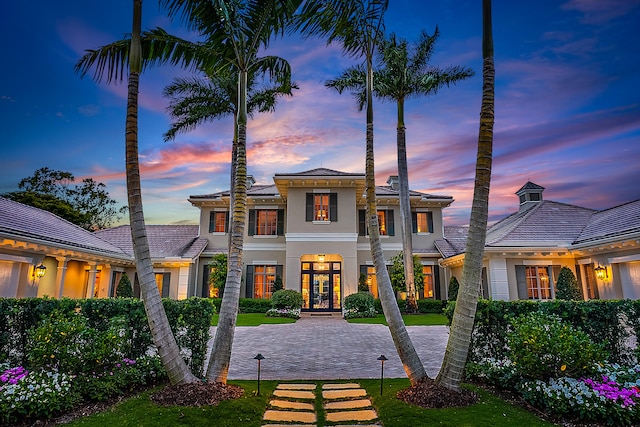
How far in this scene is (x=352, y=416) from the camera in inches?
183

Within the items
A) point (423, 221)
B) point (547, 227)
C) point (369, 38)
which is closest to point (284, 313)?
point (423, 221)

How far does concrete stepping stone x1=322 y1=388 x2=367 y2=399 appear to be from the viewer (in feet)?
18.0

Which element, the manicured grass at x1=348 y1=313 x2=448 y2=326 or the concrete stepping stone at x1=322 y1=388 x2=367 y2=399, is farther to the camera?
the manicured grass at x1=348 y1=313 x2=448 y2=326

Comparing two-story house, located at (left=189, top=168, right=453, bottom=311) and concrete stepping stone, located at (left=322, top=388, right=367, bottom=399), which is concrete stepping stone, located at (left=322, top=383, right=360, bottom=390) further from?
two-story house, located at (left=189, top=168, right=453, bottom=311)

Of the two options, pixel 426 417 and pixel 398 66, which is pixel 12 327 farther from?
pixel 398 66

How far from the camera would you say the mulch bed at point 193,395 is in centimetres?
469

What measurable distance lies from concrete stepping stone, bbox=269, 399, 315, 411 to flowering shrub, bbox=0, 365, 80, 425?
8.83 ft

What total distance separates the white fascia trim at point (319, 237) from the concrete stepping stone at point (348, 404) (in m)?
14.5

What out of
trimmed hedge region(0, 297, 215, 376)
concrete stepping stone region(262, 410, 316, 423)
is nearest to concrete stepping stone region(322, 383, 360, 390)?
concrete stepping stone region(262, 410, 316, 423)

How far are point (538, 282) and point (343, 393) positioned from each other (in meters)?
14.1

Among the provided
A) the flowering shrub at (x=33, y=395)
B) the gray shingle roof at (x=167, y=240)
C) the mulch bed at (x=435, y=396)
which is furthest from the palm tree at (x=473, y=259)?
the gray shingle roof at (x=167, y=240)

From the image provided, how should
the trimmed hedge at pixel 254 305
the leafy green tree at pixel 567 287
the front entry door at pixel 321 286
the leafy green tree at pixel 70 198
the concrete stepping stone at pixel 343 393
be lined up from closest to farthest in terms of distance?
the concrete stepping stone at pixel 343 393, the leafy green tree at pixel 567 287, the trimmed hedge at pixel 254 305, the front entry door at pixel 321 286, the leafy green tree at pixel 70 198

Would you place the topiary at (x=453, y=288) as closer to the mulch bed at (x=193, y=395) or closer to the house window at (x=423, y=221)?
the house window at (x=423, y=221)

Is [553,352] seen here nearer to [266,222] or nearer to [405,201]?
[405,201]
